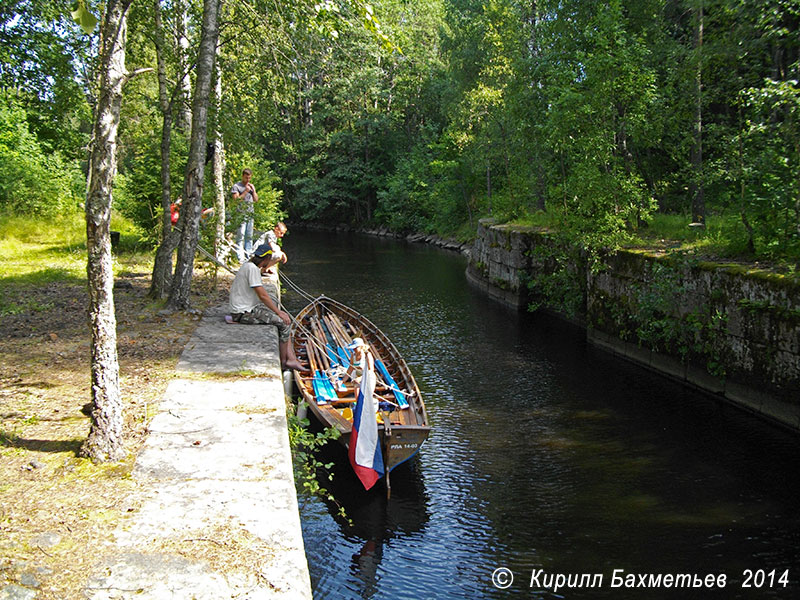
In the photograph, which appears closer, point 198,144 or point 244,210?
point 198,144

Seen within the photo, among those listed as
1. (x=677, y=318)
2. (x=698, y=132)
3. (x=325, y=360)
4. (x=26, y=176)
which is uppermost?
(x=698, y=132)

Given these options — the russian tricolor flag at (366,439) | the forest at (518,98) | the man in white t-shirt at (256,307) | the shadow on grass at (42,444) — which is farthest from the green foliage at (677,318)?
the shadow on grass at (42,444)

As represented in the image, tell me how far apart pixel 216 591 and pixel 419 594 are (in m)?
3.06

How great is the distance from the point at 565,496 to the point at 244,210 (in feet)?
37.7

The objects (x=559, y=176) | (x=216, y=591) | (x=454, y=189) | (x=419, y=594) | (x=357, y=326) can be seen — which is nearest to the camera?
(x=216, y=591)

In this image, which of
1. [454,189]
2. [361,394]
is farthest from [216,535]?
[454,189]

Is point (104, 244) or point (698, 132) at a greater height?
point (698, 132)

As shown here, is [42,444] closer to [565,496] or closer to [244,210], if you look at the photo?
[565,496]

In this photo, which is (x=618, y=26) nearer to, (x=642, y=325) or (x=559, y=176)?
(x=559, y=176)

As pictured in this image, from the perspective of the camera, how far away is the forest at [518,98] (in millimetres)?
11148

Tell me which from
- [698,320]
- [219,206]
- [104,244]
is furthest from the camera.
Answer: [219,206]

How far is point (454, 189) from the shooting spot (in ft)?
129

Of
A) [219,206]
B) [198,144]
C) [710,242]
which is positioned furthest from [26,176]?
[710,242]

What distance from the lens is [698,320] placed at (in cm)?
1183
